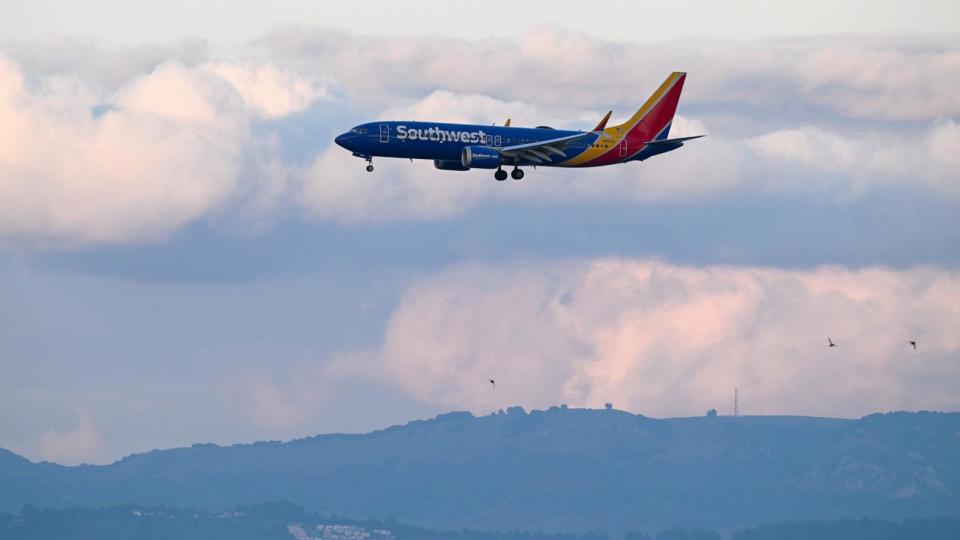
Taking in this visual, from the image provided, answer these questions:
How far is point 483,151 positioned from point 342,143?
1568 cm

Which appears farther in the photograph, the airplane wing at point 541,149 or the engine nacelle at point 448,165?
the engine nacelle at point 448,165

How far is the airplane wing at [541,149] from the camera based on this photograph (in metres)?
194

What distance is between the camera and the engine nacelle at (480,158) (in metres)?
190

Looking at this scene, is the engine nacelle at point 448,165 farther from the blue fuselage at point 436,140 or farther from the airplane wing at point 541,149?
the airplane wing at point 541,149

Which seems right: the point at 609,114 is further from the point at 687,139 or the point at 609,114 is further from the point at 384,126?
the point at 384,126

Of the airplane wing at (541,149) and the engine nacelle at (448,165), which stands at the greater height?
the airplane wing at (541,149)

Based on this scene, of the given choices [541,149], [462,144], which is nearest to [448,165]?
[462,144]

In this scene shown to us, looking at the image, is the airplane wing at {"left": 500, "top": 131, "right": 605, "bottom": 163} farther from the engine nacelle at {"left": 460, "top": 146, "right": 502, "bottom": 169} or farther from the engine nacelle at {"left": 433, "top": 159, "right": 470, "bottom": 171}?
the engine nacelle at {"left": 433, "top": 159, "right": 470, "bottom": 171}

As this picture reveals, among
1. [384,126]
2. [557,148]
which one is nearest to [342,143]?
[384,126]

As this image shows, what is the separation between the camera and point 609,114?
7475 inches

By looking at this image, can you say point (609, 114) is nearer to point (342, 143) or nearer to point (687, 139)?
point (687, 139)

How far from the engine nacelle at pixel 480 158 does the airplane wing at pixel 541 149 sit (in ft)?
4.10

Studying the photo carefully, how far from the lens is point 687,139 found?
645ft

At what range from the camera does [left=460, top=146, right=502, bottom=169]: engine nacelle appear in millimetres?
190375
